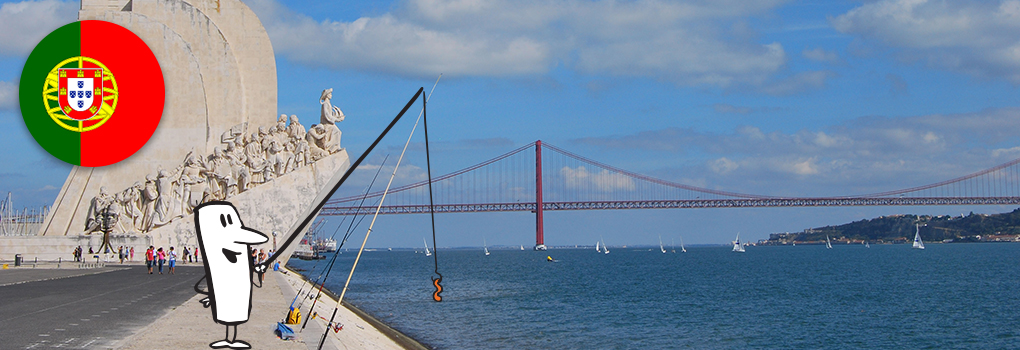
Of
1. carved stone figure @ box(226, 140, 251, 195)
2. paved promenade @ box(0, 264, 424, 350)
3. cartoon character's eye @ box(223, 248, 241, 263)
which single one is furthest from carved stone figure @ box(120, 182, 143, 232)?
cartoon character's eye @ box(223, 248, 241, 263)

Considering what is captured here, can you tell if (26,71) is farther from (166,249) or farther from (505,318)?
(505,318)

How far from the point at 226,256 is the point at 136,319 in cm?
421

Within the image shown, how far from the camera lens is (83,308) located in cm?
888

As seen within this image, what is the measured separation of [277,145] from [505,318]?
24.8 feet

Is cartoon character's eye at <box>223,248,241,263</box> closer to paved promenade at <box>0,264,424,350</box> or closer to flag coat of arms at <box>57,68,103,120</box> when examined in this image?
paved promenade at <box>0,264,424,350</box>

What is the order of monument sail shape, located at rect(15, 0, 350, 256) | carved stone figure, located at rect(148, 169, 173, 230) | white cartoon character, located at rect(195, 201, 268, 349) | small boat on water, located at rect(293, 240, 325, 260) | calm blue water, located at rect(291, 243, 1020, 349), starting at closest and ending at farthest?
white cartoon character, located at rect(195, 201, 268, 349)
calm blue water, located at rect(291, 243, 1020, 349)
monument sail shape, located at rect(15, 0, 350, 256)
carved stone figure, located at rect(148, 169, 173, 230)
small boat on water, located at rect(293, 240, 325, 260)

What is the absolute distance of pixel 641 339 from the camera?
13.4m

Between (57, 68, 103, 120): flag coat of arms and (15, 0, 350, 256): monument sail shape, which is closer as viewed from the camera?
(57, 68, 103, 120): flag coat of arms

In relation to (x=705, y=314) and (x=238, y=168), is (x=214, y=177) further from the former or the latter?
(x=705, y=314)

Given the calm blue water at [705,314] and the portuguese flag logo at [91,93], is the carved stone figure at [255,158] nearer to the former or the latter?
the portuguese flag logo at [91,93]

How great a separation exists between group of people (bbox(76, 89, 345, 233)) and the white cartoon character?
15.5 m

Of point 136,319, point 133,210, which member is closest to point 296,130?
point 133,210

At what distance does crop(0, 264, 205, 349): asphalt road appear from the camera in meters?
6.63

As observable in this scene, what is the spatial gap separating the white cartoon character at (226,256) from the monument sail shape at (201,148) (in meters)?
15.1
